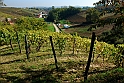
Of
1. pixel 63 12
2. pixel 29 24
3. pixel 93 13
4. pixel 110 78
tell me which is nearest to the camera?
pixel 110 78

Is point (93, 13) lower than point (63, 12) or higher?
higher

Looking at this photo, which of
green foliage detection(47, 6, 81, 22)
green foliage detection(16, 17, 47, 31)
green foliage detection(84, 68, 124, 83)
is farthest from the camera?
green foliage detection(47, 6, 81, 22)

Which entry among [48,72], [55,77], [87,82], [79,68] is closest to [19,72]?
[48,72]

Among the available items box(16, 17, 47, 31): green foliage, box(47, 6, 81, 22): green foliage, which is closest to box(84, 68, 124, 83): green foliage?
box(16, 17, 47, 31): green foliage

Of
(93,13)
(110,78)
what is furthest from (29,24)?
(93,13)

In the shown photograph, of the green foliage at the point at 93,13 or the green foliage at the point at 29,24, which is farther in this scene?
the green foliage at the point at 29,24

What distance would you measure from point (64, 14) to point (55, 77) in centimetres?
18425

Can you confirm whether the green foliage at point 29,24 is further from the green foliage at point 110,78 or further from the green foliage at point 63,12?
the green foliage at point 63,12

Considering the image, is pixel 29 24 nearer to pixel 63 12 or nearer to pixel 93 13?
pixel 93 13

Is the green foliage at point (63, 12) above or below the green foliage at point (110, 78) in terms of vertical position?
below

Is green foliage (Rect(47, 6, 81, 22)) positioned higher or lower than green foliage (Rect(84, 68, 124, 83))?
lower

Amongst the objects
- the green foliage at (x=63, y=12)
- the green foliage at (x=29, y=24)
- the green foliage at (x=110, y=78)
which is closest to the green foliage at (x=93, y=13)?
the green foliage at (x=110, y=78)

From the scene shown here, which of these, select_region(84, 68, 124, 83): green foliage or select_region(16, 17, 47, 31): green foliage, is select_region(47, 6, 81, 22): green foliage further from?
select_region(84, 68, 124, 83): green foliage

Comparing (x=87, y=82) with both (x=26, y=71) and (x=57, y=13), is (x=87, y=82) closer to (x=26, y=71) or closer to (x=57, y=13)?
(x=26, y=71)
